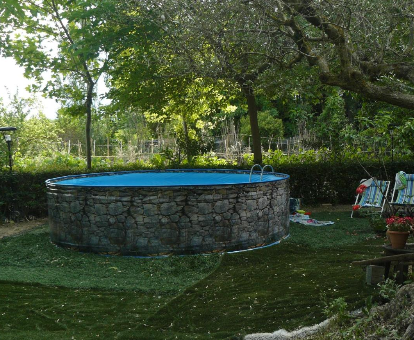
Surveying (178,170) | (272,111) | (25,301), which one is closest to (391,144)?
(178,170)

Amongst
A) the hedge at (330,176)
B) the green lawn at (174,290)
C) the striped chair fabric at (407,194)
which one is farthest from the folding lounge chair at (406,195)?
the hedge at (330,176)

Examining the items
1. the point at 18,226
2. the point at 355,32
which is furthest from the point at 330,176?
the point at 18,226

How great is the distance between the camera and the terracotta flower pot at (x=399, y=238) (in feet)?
19.3

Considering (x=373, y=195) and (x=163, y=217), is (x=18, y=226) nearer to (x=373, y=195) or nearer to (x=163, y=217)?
(x=163, y=217)

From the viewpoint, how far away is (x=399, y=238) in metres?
5.91

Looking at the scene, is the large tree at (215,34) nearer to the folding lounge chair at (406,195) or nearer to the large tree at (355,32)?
the large tree at (355,32)

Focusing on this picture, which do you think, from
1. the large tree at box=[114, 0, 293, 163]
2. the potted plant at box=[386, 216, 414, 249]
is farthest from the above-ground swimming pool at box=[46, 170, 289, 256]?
the potted plant at box=[386, 216, 414, 249]

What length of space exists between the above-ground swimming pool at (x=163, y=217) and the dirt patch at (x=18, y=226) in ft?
7.84

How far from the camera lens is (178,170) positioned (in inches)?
500

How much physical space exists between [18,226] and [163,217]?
4.82 m

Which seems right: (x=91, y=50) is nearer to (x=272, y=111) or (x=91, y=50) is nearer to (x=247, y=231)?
(x=247, y=231)

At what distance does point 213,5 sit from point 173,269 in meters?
3.83

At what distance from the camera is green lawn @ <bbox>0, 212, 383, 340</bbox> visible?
4980mm

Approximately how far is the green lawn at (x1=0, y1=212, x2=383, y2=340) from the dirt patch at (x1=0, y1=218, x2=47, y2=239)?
1.66m
